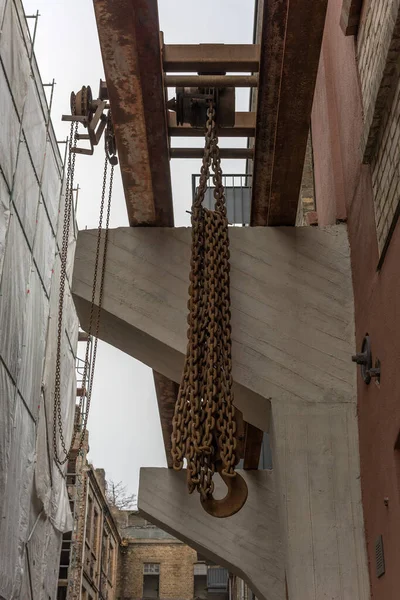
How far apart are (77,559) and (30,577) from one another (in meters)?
9.62

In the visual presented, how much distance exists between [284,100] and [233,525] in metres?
5.50

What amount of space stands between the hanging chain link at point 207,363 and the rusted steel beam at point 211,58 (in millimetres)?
412

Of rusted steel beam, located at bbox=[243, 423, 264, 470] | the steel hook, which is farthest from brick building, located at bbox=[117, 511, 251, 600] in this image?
the steel hook

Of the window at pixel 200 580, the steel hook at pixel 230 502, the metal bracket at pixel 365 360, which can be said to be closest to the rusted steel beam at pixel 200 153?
the metal bracket at pixel 365 360

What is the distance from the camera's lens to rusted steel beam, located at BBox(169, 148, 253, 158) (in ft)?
21.0

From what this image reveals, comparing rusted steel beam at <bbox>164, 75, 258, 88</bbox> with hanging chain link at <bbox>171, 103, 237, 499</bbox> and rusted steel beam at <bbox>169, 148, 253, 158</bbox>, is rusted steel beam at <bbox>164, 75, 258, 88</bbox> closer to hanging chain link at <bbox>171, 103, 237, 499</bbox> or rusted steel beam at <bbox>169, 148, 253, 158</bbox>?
hanging chain link at <bbox>171, 103, 237, 499</bbox>

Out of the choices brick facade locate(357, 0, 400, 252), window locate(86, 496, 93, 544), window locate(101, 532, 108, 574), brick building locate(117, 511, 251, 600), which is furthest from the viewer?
brick building locate(117, 511, 251, 600)

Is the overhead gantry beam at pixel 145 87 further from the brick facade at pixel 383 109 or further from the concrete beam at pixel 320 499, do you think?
the concrete beam at pixel 320 499

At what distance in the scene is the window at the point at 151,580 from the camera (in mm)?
38875

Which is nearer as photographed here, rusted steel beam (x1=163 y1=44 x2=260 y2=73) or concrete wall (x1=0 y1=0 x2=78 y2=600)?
rusted steel beam (x1=163 y1=44 x2=260 y2=73)

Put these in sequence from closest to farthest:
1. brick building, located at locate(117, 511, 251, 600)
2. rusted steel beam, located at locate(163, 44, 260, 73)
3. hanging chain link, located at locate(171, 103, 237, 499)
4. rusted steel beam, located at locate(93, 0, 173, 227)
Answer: hanging chain link, located at locate(171, 103, 237, 499) < rusted steel beam, located at locate(93, 0, 173, 227) < rusted steel beam, located at locate(163, 44, 260, 73) < brick building, located at locate(117, 511, 251, 600)

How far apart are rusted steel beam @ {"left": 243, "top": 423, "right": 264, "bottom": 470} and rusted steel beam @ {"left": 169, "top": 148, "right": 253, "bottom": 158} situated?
3.58 metres

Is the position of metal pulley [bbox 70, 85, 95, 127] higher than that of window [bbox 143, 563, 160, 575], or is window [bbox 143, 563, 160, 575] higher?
metal pulley [bbox 70, 85, 95, 127]

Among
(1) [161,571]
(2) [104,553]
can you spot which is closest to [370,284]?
(2) [104,553]
